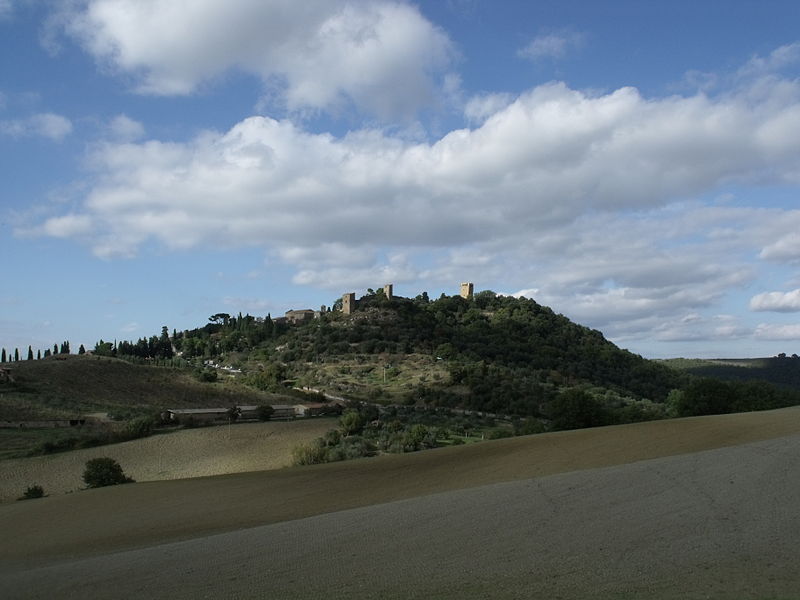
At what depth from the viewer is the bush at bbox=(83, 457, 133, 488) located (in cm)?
3444

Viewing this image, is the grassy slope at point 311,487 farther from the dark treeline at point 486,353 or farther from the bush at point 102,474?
the dark treeline at point 486,353

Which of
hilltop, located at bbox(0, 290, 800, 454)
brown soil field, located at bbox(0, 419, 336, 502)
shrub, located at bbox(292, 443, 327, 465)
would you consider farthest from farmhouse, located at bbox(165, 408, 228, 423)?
shrub, located at bbox(292, 443, 327, 465)

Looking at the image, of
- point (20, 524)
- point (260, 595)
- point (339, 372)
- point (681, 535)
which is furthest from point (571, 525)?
point (339, 372)

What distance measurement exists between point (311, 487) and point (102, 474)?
15480 millimetres

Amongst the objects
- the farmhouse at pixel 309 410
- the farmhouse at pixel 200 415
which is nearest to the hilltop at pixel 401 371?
the farmhouse at pixel 200 415

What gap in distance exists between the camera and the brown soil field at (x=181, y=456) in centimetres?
3906

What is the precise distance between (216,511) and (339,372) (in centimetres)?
7764

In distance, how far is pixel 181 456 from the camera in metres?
49.1

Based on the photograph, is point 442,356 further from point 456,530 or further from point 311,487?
point 456,530

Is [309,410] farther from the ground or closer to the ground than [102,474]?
farther from the ground

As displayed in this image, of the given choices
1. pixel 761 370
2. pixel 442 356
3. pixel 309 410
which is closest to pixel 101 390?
pixel 309 410

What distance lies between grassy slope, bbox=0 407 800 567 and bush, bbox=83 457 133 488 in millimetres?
4786

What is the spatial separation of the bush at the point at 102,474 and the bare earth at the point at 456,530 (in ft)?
17.9

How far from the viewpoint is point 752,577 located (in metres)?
10.3
